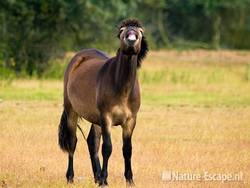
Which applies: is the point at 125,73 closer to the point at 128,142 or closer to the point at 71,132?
the point at 128,142

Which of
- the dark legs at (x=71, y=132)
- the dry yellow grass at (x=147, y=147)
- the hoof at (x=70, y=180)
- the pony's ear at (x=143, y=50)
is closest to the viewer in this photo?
the pony's ear at (x=143, y=50)

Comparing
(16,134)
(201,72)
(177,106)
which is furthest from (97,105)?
(201,72)

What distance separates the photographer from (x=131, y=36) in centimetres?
1091

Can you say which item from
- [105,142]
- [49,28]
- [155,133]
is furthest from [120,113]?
[49,28]

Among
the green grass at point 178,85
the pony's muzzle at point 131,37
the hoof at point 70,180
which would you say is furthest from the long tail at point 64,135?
the green grass at point 178,85

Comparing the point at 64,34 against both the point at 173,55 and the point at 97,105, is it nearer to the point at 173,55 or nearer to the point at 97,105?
the point at 173,55

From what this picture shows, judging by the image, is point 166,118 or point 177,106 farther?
point 177,106

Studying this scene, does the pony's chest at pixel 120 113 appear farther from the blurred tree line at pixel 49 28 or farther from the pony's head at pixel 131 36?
the blurred tree line at pixel 49 28

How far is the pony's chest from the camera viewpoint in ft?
37.2

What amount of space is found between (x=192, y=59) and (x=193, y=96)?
16.0m

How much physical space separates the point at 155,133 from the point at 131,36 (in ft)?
21.5

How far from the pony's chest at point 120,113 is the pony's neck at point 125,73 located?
0.61 feet

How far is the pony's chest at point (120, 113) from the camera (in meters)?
11.4

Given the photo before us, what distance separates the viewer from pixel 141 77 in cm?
3039
